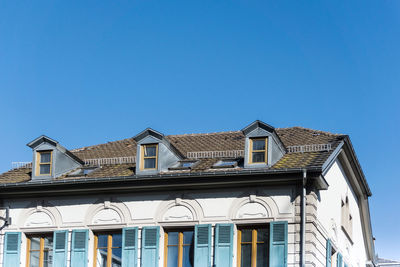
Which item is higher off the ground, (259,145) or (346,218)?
(259,145)

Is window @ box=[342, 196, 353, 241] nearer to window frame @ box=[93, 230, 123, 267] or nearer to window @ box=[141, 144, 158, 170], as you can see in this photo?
window @ box=[141, 144, 158, 170]

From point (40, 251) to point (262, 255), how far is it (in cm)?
819

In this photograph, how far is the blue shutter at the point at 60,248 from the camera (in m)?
34.6

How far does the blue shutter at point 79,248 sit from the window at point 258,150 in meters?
6.42

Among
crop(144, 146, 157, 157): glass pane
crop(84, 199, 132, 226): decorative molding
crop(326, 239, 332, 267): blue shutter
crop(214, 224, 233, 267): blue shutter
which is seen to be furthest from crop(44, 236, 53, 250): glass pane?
crop(326, 239, 332, 267): blue shutter

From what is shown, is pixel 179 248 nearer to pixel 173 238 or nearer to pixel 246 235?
pixel 173 238

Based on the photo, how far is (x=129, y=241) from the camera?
112 feet

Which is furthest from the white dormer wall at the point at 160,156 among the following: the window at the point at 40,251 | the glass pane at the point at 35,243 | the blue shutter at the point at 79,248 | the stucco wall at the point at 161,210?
the glass pane at the point at 35,243

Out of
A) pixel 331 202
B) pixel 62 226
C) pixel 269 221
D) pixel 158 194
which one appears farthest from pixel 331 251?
pixel 62 226

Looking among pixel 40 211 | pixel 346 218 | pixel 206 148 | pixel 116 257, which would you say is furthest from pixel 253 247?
pixel 40 211

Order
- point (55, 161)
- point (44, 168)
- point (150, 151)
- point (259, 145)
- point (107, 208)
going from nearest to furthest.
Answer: point (259, 145), point (107, 208), point (150, 151), point (55, 161), point (44, 168)

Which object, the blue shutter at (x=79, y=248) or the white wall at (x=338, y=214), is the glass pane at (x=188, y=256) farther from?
the white wall at (x=338, y=214)

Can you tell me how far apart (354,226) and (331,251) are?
583 cm

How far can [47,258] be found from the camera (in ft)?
115
